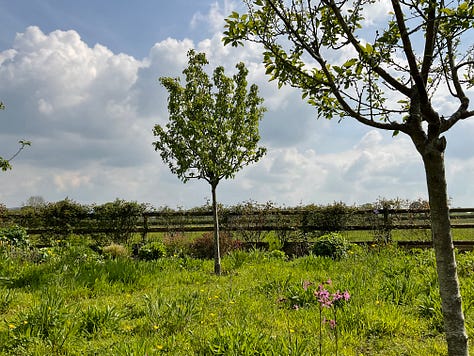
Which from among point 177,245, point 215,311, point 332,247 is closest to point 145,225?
point 177,245

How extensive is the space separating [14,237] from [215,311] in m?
8.76

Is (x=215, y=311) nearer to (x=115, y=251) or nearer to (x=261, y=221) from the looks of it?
(x=115, y=251)

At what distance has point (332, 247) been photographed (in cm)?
970

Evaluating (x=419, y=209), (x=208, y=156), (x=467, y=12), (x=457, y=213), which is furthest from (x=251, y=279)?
(x=457, y=213)

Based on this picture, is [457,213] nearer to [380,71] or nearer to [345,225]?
[345,225]

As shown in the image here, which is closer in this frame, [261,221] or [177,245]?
[177,245]

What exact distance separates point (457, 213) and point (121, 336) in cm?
1207

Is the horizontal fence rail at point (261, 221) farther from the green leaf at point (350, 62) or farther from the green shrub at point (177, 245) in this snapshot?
the green leaf at point (350, 62)

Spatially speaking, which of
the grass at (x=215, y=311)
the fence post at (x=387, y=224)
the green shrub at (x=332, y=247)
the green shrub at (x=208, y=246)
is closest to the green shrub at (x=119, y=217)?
the green shrub at (x=208, y=246)

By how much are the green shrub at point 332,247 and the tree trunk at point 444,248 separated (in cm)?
672

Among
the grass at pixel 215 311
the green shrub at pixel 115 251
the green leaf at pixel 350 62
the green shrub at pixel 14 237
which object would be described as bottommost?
the grass at pixel 215 311

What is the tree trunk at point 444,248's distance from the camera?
2.78 metres

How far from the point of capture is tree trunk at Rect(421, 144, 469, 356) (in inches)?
109

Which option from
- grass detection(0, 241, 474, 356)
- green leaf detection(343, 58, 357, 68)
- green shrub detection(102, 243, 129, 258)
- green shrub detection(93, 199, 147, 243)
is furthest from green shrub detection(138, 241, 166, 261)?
green leaf detection(343, 58, 357, 68)
